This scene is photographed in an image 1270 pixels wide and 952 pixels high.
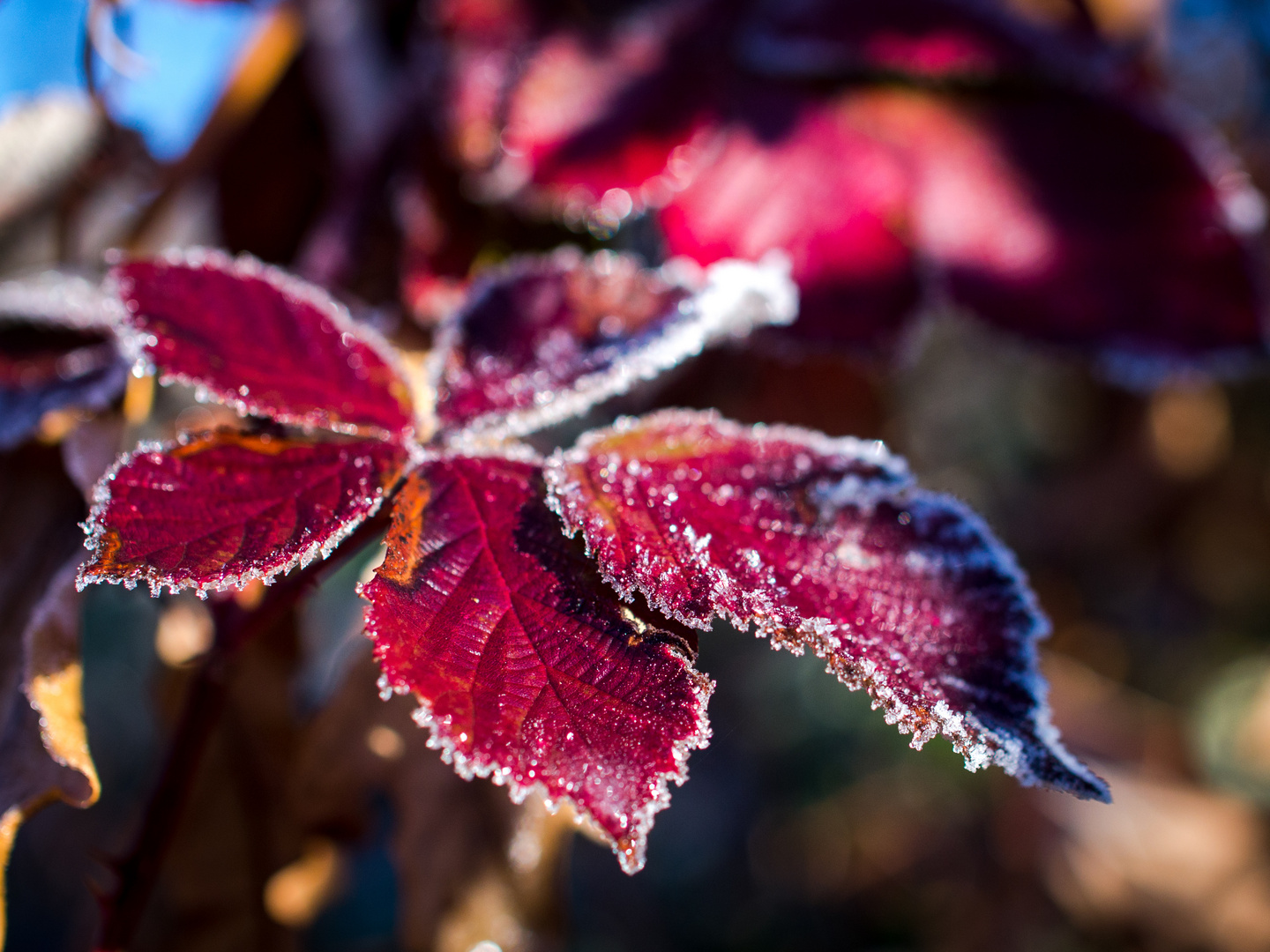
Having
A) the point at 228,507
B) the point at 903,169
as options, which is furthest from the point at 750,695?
the point at 228,507

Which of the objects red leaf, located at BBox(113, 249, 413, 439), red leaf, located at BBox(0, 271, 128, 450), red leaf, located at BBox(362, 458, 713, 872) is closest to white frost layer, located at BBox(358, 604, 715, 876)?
red leaf, located at BBox(362, 458, 713, 872)

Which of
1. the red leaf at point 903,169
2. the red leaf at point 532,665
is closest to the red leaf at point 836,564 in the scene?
the red leaf at point 532,665

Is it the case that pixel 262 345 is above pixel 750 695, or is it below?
above

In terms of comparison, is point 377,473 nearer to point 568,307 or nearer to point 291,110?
point 568,307

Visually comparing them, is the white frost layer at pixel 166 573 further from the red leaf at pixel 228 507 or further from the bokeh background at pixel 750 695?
the bokeh background at pixel 750 695

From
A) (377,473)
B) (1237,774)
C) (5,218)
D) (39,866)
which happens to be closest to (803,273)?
(377,473)

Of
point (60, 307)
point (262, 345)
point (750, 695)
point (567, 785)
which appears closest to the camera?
point (567, 785)

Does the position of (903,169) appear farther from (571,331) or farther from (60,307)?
(60,307)

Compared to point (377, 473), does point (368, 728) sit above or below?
below
